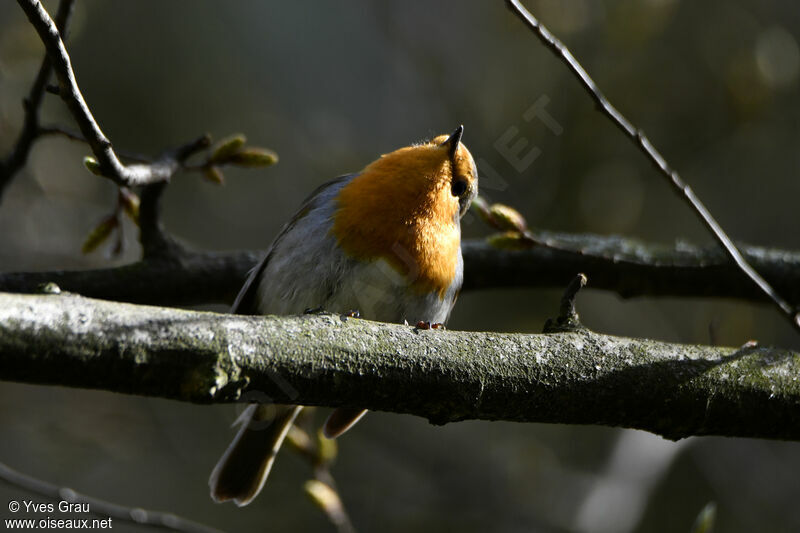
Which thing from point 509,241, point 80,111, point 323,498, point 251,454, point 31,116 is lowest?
point 323,498

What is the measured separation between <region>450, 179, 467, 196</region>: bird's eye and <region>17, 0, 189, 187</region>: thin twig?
1123 mm

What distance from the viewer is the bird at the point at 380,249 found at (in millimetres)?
2910

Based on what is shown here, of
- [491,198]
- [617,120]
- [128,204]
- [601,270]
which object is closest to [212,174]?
[128,204]

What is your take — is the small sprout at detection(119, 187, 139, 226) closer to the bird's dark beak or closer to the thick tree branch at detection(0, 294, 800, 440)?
the bird's dark beak

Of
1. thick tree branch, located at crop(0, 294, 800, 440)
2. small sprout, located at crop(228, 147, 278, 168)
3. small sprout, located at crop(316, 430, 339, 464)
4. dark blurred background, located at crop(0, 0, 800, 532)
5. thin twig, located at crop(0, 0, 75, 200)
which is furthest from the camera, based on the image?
dark blurred background, located at crop(0, 0, 800, 532)

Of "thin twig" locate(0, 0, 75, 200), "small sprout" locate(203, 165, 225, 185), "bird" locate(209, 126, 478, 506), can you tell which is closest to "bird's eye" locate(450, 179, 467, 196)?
"bird" locate(209, 126, 478, 506)

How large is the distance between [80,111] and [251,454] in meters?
1.89

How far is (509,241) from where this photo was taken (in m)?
2.61

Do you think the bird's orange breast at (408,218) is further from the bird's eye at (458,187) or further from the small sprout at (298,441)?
the small sprout at (298,441)

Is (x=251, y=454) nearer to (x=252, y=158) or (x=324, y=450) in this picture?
(x=324, y=450)

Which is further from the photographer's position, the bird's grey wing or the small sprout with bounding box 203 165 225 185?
the bird's grey wing

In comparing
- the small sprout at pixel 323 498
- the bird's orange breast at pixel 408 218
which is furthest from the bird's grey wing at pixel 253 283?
the small sprout at pixel 323 498

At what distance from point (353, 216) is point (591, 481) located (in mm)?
3072

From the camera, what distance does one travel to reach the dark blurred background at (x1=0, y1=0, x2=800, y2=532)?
5148 mm
